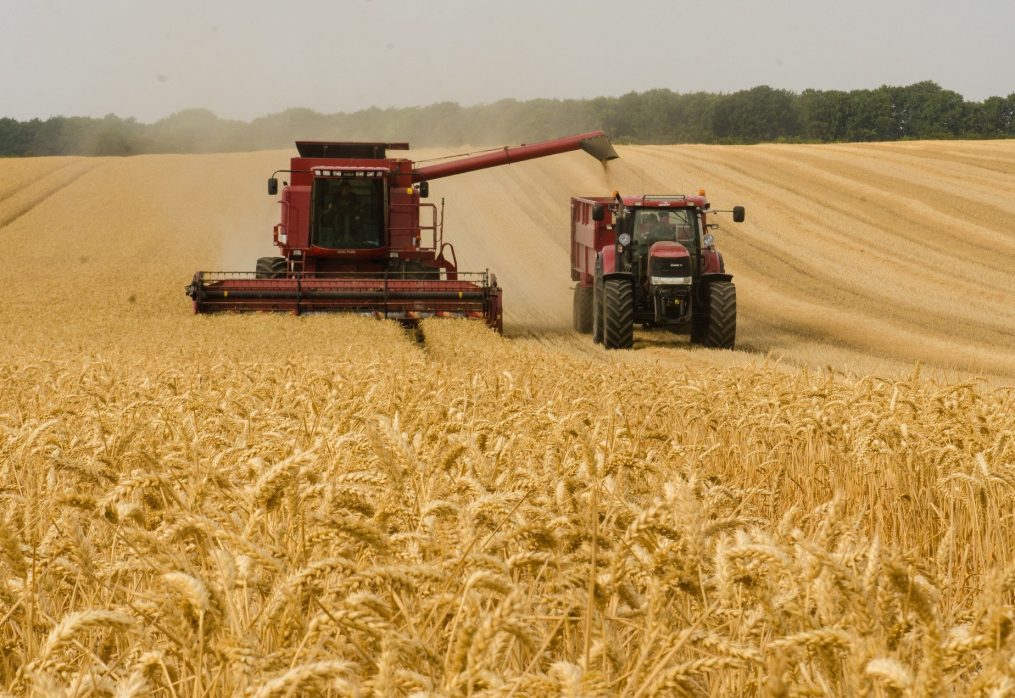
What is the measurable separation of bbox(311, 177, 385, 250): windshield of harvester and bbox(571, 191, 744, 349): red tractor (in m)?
3.91

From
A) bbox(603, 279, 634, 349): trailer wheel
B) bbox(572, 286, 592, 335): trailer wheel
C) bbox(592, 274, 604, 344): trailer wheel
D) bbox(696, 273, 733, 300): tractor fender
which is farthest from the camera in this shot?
bbox(572, 286, 592, 335): trailer wheel

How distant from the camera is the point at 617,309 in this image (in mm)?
16922

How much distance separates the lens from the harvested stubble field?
→ 1820mm

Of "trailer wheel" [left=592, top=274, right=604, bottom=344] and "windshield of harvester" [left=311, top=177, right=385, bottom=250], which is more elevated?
"windshield of harvester" [left=311, top=177, right=385, bottom=250]

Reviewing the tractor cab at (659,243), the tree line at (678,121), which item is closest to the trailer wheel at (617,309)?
the tractor cab at (659,243)

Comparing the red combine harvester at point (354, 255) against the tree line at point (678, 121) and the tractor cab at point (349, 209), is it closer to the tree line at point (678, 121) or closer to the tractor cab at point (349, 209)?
the tractor cab at point (349, 209)

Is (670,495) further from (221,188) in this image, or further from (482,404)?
(221,188)

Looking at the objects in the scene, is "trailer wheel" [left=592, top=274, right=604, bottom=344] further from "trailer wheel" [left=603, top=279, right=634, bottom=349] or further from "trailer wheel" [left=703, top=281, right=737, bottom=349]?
"trailer wheel" [left=703, top=281, right=737, bottom=349]

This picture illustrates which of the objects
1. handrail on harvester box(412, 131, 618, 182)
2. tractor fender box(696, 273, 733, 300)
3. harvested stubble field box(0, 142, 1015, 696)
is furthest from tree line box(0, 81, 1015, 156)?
harvested stubble field box(0, 142, 1015, 696)

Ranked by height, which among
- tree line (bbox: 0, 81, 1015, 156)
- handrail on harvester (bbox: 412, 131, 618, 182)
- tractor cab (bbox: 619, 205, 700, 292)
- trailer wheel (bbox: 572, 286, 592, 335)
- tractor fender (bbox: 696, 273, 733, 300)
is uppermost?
tree line (bbox: 0, 81, 1015, 156)

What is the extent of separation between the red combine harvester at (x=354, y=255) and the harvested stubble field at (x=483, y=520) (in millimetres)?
1509

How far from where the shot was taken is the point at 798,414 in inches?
253

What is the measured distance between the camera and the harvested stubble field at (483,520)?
5.97 feet

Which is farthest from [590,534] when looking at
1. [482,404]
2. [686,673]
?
[482,404]
